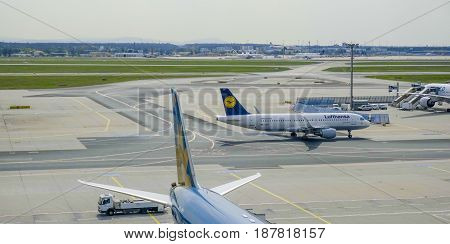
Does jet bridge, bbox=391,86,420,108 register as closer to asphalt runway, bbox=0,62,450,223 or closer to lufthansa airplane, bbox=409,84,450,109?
lufthansa airplane, bbox=409,84,450,109

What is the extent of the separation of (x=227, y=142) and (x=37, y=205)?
36.9 meters

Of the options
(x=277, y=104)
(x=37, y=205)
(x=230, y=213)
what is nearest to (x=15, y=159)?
(x=37, y=205)

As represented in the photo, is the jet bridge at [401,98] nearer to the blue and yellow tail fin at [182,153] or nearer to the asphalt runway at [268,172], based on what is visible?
the asphalt runway at [268,172]

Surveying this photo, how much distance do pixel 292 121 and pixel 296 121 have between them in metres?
0.53

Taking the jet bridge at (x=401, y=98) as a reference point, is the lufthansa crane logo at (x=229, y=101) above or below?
above

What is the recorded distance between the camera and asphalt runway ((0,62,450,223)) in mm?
45438

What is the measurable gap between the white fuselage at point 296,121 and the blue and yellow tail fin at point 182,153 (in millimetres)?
51134

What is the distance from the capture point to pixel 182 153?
1153 inches

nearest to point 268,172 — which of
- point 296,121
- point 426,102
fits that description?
point 296,121

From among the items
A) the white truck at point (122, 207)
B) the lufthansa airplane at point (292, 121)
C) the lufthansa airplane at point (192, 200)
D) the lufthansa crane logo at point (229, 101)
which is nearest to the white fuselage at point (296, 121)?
the lufthansa airplane at point (292, 121)

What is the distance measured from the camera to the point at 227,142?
3184 inches

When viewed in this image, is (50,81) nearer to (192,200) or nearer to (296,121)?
(296,121)

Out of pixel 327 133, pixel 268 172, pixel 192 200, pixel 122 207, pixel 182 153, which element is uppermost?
pixel 182 153

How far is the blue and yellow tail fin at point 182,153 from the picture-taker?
28.2 m
